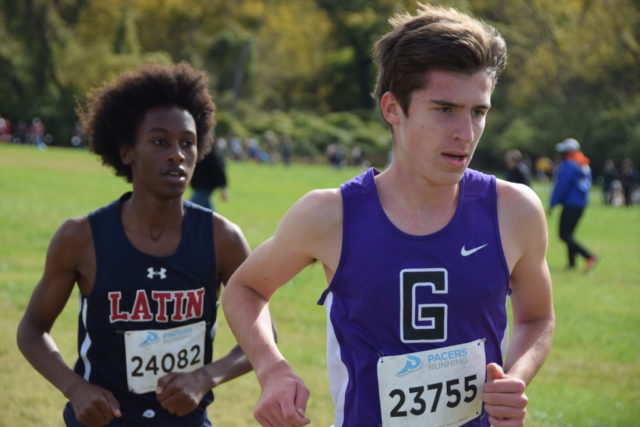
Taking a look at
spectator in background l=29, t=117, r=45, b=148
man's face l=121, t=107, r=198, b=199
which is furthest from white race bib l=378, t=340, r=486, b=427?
spectator in background l=29, t=117, r=45, b=148

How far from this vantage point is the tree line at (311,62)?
57062mm

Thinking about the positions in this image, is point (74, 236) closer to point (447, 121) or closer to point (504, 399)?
point (447, 121)

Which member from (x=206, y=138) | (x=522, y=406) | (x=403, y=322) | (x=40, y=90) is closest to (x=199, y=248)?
(x=206, y=138)

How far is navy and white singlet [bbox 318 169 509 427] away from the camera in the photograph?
9.62ft

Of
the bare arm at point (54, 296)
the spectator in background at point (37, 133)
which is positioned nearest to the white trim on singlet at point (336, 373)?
the bare arm at point (54, 296)

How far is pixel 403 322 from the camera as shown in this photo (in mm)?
2936

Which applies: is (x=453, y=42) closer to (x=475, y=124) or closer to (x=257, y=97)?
(x=475, y=124)

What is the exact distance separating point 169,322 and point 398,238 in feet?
4.55

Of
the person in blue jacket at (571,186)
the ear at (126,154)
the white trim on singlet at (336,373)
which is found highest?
the ear at (126,154)

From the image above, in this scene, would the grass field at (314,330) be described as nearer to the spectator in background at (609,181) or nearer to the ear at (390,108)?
the ear at (390,108)

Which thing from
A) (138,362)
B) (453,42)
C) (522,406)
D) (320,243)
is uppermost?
(453,42)

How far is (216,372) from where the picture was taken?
3949mm

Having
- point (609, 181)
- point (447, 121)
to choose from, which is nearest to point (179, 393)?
point (447, 121)

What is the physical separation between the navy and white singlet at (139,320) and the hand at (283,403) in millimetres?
1154
